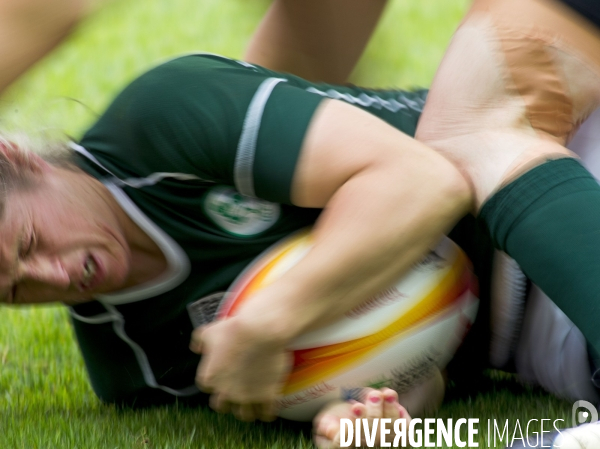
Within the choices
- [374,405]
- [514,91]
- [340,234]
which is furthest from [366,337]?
[514,91]

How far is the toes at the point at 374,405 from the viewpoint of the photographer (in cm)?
195

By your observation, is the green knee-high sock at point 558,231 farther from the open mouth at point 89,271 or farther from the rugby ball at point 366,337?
the open mouth at point 89,271

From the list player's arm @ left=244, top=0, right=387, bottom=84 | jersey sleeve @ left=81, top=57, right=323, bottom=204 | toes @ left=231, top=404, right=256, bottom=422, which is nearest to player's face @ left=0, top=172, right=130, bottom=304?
jersey sleeve @ left=81, top=57, right=323, bottom=204

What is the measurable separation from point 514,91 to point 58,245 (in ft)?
3.65

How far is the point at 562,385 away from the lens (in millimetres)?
2316

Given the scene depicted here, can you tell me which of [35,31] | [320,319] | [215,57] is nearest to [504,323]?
[320,319]

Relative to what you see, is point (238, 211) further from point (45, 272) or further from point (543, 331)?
point (543, 331)

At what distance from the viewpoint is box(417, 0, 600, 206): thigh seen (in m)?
1.98

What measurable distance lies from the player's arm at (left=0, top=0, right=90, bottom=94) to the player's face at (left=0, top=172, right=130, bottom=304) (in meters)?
0.36

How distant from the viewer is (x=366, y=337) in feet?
6.77

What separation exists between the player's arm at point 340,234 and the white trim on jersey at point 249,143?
109mm

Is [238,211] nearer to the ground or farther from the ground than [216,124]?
nearer to the ground

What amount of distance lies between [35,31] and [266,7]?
150cm

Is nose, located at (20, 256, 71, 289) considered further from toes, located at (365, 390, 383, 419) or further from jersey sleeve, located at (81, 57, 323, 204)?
toes, located at (365, 390, 383, 419)
